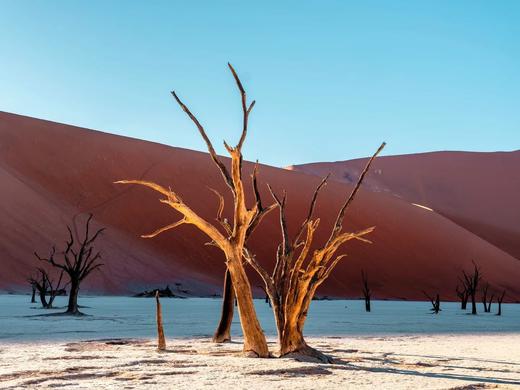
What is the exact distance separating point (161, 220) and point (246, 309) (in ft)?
134

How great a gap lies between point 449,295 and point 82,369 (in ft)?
143

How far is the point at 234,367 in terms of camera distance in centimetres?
699

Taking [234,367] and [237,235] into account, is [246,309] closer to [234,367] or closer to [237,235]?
[237,235]

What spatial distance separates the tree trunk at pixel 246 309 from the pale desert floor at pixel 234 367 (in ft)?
0.68

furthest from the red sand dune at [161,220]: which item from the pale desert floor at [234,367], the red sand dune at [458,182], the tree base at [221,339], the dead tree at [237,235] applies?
the dead tree at [237,235]

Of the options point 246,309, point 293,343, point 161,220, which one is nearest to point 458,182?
point 161,220

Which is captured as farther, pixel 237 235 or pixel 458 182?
pixel 458 182

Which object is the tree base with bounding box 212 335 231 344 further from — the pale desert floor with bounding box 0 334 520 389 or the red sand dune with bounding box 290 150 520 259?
the red sand dune with bounding box 290 150 520 259

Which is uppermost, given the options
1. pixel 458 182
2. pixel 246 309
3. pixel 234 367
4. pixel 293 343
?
pixel 458 182

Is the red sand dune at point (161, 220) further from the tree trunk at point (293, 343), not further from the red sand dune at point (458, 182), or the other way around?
the tree trunk at point (293, 343)

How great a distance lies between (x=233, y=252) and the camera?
26.1 feet

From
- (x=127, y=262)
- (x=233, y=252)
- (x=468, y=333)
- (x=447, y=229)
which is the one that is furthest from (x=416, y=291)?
(x=233, y=252)

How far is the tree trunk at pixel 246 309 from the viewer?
7.98 metres

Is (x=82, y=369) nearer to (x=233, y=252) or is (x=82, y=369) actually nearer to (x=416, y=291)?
(x=233, y=252)
